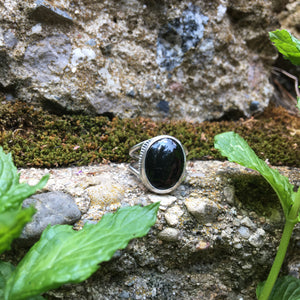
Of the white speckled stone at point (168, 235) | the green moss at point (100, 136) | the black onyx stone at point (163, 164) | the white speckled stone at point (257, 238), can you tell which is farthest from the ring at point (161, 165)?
the white speckled stone at point (257, 238)

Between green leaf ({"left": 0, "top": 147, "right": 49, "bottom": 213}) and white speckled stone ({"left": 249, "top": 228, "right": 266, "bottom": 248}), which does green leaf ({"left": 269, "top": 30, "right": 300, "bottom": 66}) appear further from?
green leaf ({"left": 0, "top": 147, "right": 49, "bottom": 213})

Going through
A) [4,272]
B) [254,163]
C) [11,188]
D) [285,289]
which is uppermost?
[254,163]

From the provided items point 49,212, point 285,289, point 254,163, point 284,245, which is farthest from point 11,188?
point 285,289

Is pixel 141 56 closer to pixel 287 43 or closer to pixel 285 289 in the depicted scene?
pixel 287 43

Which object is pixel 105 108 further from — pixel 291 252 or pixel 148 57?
pixel 291 252

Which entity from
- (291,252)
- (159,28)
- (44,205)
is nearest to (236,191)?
(291,252)

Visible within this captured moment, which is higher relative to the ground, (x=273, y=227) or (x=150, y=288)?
(x=273, y=227)

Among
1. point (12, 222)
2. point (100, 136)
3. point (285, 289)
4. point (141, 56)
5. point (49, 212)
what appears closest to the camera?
point (12, 222)
